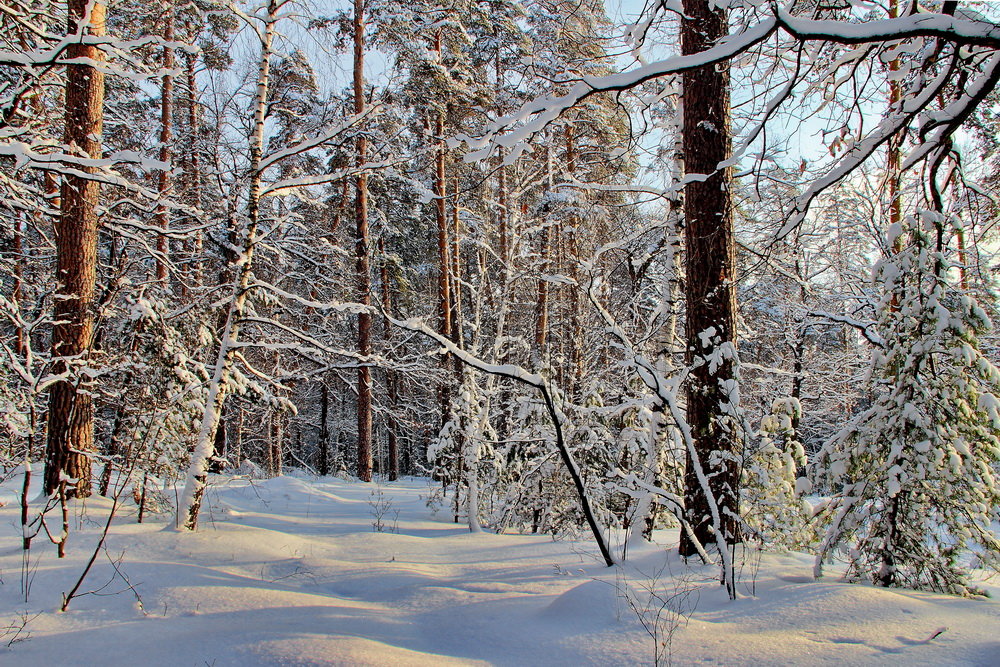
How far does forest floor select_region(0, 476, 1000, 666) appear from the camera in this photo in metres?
2.72

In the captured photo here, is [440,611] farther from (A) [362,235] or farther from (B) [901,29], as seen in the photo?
(A) [362,235]

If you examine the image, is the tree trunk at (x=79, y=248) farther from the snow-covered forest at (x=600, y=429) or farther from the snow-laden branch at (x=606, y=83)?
the snow-laden branch at (x=606, y=83)

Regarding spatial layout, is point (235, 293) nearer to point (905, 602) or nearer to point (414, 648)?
point (414, 648)

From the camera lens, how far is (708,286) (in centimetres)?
474

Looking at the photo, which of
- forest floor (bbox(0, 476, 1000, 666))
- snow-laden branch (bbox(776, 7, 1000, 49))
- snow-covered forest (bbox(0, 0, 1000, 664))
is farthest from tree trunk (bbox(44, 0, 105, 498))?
snow-laden branch (bbox(776, 7, 1000, 49))

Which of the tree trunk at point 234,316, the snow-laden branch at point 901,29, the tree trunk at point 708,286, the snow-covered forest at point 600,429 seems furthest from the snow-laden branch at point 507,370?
the tree trunk at point 234,316

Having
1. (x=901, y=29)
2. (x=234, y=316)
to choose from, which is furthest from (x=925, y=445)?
(x=234, y=316)

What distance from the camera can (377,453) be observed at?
32812mm

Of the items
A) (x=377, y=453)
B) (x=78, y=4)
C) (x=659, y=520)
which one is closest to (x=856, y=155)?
(x=659, y=520)

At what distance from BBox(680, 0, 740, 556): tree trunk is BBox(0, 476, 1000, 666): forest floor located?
0.69 meters

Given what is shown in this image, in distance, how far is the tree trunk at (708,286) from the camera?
4488 mm

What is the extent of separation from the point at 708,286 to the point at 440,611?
11.2 feet

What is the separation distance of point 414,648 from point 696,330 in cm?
338

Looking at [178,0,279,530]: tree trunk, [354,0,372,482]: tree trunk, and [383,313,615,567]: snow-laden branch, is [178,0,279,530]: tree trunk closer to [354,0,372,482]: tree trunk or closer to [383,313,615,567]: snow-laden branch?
[383,313,615,567]: snow-laden branch
